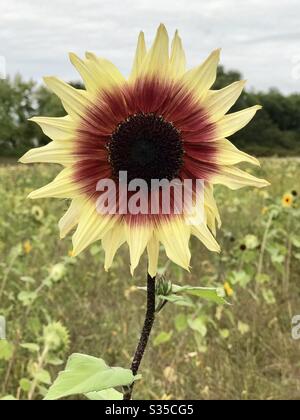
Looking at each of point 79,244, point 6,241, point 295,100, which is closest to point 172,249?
point 79,244

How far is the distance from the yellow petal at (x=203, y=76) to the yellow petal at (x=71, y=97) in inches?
3.4

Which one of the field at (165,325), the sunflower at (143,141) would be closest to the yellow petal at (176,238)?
the sunflower at (143,141)

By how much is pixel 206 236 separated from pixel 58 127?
16 cm

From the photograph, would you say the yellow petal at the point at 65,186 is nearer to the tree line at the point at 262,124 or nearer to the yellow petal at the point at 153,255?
the yellow petal at the point at 153,255

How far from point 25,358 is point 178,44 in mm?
1357

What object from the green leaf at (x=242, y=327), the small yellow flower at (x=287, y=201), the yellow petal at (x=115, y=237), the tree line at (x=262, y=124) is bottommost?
the yellow petal at (x=115, y=237)

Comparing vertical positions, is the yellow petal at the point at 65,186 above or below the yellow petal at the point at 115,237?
above

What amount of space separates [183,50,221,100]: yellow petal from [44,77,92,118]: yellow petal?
87mm

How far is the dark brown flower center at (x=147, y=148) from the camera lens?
50 centimetres

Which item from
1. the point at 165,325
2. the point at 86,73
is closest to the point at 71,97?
the point at 86,73

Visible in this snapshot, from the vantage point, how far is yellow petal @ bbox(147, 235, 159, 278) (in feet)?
1.50

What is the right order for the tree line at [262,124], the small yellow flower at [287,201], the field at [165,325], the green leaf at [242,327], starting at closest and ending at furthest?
1. the field at [165,325]
2. the green leaf at [242,327]
3. the small yellow flower at [287,201]
4. the tree line at [262,124]

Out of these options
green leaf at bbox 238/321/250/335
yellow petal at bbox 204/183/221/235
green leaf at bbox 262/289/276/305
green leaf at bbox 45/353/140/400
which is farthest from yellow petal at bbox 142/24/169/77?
green leaf at bbox 262/289/276/305
